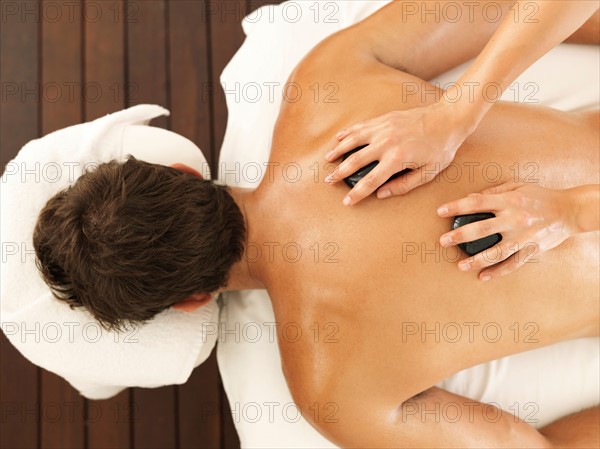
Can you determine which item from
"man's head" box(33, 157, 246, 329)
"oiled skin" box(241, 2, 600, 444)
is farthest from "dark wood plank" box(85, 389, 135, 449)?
"oiled skin" box(241, 2, 600, 444)

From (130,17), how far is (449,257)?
3.94 feet

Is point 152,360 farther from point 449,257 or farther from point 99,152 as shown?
point 449,257

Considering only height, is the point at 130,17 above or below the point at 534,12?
above

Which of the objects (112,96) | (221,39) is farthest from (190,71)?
(112,96)

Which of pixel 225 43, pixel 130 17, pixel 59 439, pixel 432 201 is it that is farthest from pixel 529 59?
pixel 59 439

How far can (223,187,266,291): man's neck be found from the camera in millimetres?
1074

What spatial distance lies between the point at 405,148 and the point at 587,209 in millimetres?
312

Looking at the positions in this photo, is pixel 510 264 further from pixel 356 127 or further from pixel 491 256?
pixel 356 127

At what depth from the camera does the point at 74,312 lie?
1138 mm

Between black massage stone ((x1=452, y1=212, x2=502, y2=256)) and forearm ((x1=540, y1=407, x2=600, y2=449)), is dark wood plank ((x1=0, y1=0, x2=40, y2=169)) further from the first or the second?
forearm ((x1=540, y1=407, x2=600, y2=449))

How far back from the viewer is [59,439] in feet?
5.16

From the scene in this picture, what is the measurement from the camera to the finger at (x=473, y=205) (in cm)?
91

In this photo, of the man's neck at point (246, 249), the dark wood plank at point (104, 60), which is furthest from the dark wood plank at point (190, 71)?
the man's neck at point (246, 249)

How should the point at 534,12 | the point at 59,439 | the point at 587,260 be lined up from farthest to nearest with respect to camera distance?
the point at 59,439 < the point at 587,260 < the point at 534,12
